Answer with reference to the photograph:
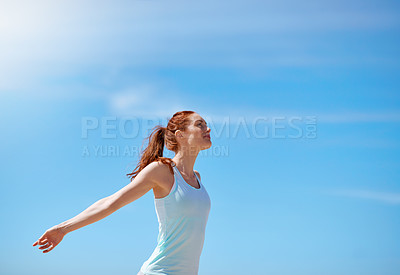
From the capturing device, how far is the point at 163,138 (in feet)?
18.7

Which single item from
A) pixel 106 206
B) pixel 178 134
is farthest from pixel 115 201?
pixel 178 134

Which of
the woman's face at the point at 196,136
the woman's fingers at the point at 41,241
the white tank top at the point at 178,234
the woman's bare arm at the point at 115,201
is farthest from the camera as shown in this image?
the woman's face at the point at 196,136

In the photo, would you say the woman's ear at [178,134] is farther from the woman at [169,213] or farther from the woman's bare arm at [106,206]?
the woman's bare arm at [106,206]

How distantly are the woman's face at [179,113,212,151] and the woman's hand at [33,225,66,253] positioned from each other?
1.77 metres

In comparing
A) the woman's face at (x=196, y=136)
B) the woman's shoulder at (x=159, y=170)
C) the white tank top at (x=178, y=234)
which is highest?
the woman's face at (x=196, y=136)

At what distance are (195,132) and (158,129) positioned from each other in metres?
0.52

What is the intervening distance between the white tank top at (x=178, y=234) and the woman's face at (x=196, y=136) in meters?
0.62

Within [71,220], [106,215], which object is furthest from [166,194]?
[71,220]

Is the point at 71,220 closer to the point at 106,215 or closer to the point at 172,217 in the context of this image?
the point at 106,215

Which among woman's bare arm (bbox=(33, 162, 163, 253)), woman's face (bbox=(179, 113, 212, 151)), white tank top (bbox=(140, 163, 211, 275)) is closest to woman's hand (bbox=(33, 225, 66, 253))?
woman's bare arm (bbox=(33, 162, 163, 253))

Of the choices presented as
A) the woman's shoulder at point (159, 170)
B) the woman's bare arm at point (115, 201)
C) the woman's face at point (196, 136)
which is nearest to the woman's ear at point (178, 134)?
the woman's face at point (196, 136)

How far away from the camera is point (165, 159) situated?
5.17 m

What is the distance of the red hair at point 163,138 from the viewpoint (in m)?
5.53

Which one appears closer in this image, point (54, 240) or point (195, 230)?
point (54, 240)
